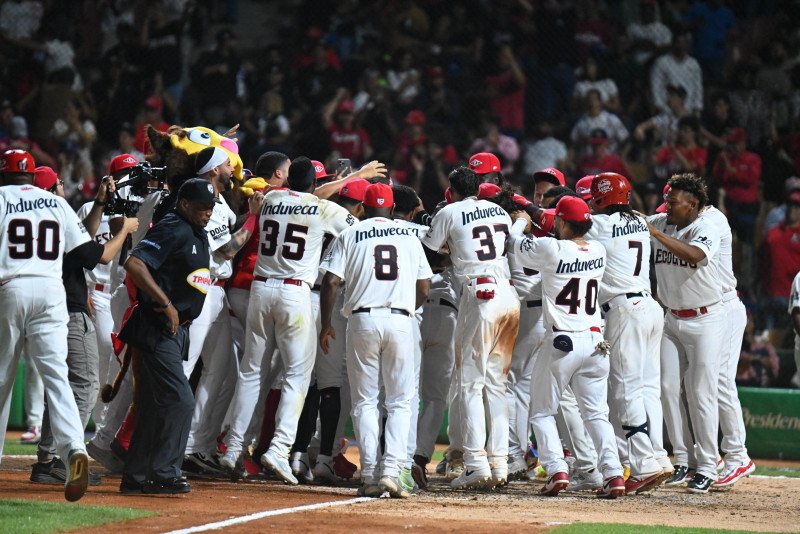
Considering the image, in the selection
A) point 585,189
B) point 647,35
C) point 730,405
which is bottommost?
point 730,405

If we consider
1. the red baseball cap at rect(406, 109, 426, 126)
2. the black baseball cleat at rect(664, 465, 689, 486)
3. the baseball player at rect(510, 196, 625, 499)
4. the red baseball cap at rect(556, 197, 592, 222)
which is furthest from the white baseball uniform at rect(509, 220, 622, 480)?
the red baseball cap at rect(406, 109, 426, 126)

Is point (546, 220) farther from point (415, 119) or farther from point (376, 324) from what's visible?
point (415, 119)

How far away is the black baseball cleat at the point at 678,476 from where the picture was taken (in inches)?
365

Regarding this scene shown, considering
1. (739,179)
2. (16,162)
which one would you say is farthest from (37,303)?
(739,179)

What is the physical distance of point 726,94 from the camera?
1493cm

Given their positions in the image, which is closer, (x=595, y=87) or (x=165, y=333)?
(x=165, y=333)

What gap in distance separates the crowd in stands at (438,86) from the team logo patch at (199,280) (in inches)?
273

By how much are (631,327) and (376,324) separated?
2.01 metres

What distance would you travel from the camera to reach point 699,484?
8859mm

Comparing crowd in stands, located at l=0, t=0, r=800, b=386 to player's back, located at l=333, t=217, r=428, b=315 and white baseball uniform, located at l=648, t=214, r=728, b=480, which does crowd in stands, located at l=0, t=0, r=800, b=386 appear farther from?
player's back, located at l=333, t=217, r=428, b=315

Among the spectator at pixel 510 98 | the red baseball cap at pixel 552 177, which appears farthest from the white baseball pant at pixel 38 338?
the spectator at pixel 510 98

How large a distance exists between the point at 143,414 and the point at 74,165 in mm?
8926

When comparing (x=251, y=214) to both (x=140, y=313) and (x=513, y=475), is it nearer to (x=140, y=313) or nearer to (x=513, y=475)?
(x=140, y=313)

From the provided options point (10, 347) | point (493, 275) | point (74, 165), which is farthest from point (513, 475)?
point (74, 165)
